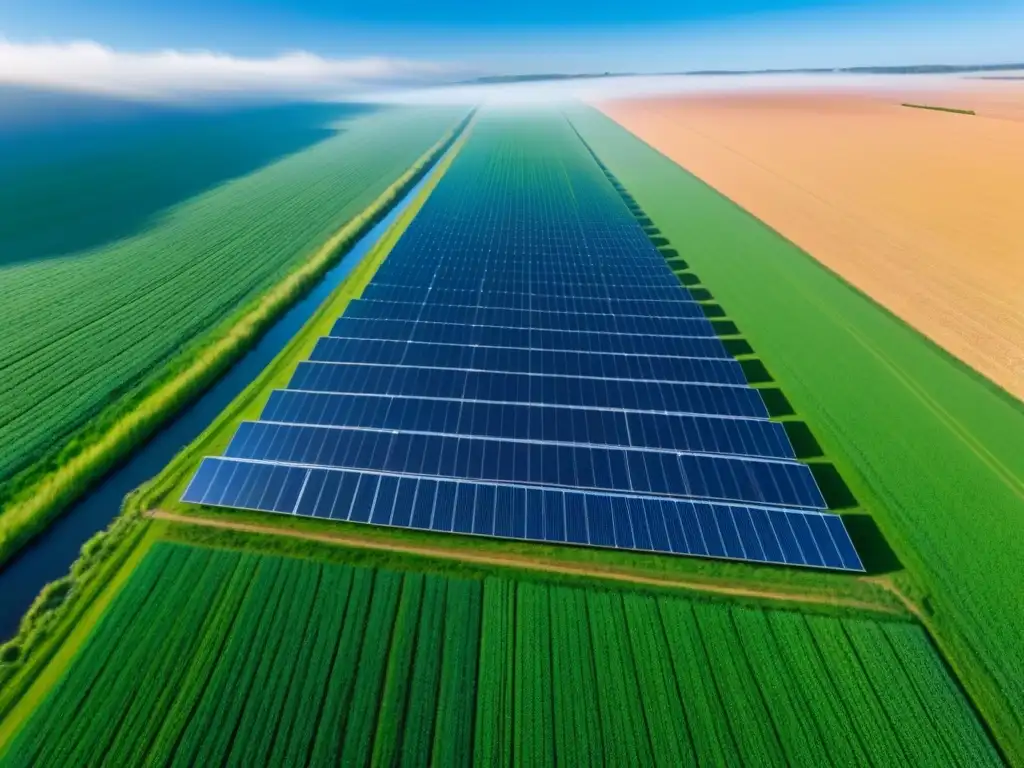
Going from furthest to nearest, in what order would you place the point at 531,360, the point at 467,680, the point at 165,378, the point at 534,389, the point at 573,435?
the point at 531,360, the point at 165,378, the point at 534,389, the point at 573,435, the point at 467,680

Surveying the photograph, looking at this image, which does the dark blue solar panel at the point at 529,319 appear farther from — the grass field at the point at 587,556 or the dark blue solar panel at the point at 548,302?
the grass field at the point at 587,556

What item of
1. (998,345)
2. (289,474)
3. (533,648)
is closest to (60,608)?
(289,474)

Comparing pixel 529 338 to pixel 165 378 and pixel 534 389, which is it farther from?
pixel 165 378

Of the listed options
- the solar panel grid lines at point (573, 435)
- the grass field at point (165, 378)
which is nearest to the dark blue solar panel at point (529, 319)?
the grass field at point (165, 378)

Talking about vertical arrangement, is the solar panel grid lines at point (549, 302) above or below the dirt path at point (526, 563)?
above

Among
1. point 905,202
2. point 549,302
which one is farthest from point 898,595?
point 905,202

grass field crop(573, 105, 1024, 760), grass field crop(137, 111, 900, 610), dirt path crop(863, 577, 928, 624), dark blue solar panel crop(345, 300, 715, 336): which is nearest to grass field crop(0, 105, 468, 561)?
grass field crop(137, 111, 900, 610)
